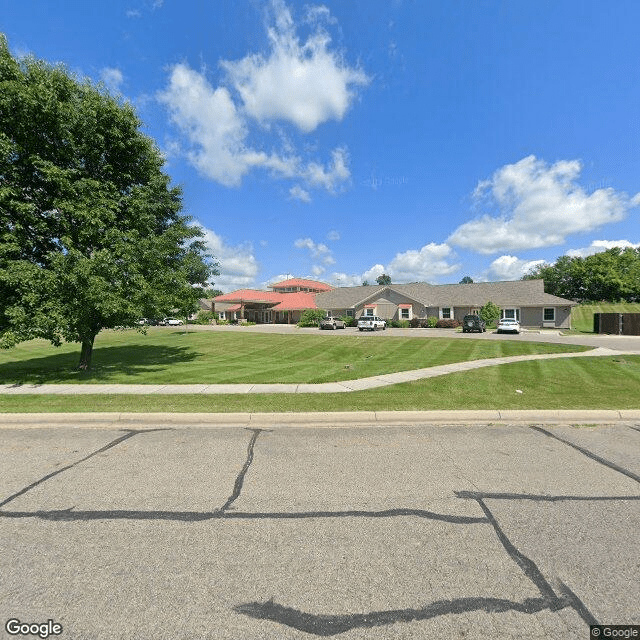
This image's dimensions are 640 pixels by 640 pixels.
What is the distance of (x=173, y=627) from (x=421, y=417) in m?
5.66

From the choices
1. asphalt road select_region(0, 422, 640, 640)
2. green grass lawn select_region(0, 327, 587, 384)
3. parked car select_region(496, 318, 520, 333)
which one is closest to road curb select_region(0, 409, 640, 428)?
asphalt road select_region(0, 422, 640, 640)

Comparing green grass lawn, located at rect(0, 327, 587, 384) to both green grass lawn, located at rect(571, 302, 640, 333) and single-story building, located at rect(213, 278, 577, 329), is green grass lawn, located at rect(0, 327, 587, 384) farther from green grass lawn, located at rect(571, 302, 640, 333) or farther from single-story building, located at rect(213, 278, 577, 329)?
green grass lawn, located at rect(571, 302, 640, 333)

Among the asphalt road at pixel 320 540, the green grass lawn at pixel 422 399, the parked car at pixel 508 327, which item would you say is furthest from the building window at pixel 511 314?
the asphalt road at pixel 320 540

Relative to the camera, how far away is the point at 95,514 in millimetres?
3641

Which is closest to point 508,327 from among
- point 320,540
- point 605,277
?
point 320,540

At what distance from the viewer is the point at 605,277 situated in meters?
63.8

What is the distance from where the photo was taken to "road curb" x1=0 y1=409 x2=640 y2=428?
6918mm

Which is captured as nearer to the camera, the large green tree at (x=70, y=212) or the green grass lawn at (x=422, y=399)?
the green grass lawn at (x=422, y=399)

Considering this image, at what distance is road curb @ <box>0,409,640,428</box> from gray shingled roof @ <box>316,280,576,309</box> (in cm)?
3722

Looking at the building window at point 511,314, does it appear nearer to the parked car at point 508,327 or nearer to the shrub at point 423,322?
the shrub at point 423,322

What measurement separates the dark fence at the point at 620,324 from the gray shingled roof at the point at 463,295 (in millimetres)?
7814

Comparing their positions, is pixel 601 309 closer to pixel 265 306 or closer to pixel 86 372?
pixel 265 306

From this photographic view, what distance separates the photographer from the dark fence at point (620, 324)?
28.1 metres

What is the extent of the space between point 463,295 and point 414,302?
645 cm
